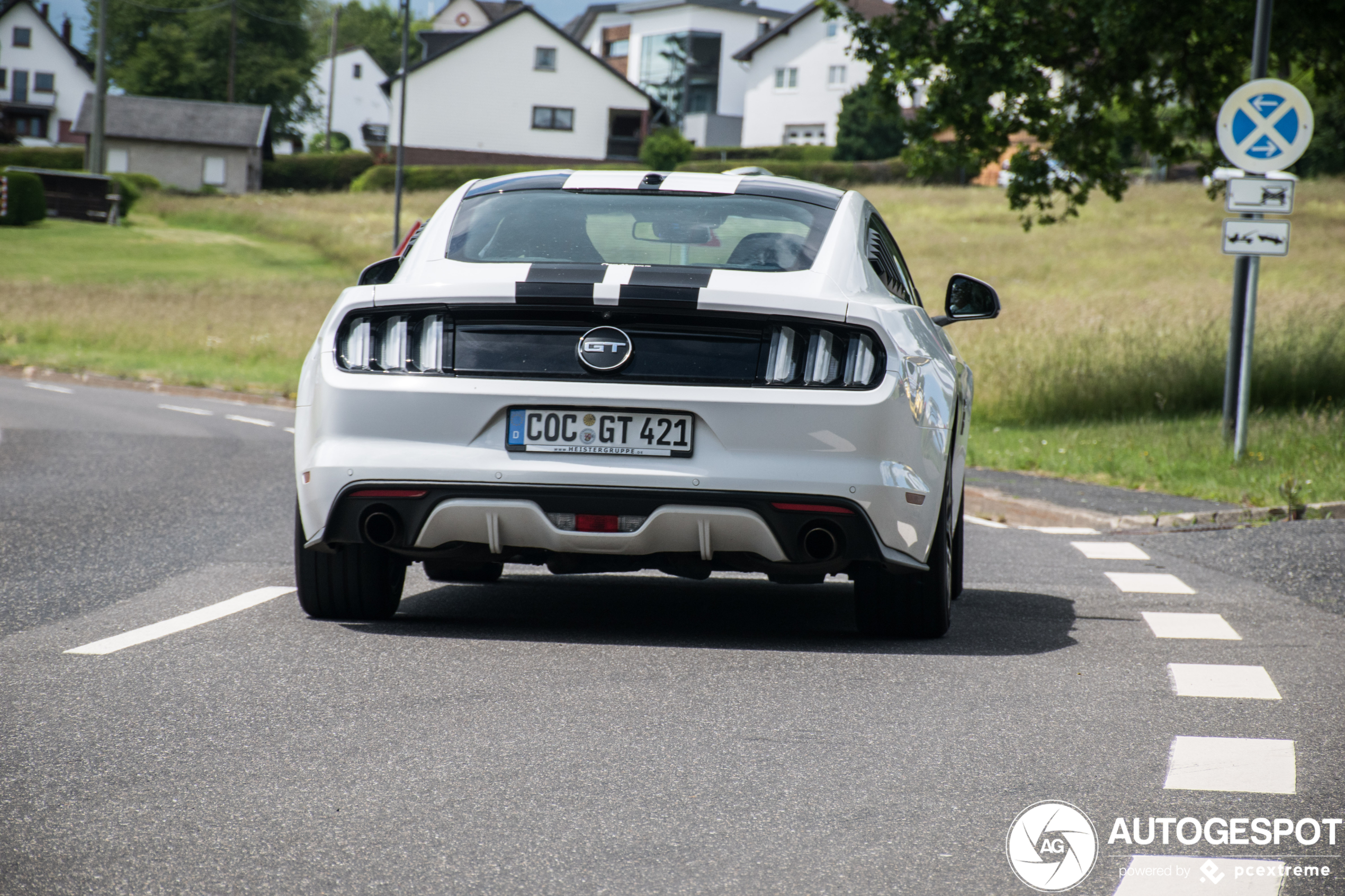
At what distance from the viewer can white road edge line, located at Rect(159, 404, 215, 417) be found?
18.4 m

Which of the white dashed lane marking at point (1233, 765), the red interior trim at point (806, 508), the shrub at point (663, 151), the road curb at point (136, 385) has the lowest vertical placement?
the road curb at point (136, 385)

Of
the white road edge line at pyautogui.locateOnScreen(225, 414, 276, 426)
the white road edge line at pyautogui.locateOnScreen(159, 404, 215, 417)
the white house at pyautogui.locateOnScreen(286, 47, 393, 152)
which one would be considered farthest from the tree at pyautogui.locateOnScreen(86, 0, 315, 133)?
the white road edge line at pyautogui.locateOnScreen(225, 414, 276, 426)

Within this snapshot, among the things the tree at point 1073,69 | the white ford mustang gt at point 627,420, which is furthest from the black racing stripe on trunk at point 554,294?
the tree at point 1073,69

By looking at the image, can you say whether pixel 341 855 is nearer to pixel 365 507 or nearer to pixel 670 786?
pixel 670 786

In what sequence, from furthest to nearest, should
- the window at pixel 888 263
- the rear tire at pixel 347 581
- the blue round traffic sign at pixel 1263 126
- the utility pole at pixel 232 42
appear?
the utility pole at pixel 232 42
the blue round traffic sign at pixel 1263 126
the window at pixel 888 263
the rear tire at pixel 347 581

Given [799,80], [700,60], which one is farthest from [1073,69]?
[700,60]

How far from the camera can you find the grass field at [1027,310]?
14805 mm

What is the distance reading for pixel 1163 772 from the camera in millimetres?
3953

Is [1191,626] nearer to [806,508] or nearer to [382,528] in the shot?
[806,508]

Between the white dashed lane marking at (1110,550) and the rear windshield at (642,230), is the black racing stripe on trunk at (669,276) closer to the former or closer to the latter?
the rear windshield at (642,230)

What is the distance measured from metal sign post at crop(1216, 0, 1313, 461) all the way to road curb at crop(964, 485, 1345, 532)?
2.54m

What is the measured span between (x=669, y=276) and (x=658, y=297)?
17 cm

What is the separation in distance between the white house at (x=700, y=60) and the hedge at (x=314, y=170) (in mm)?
32325

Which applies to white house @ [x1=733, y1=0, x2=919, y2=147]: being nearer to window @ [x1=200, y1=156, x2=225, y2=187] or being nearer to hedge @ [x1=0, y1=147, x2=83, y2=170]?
window @ [x1=200, y1=156, x2=225, y2=187]
